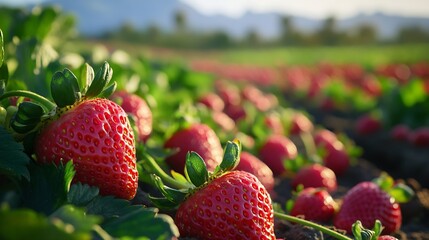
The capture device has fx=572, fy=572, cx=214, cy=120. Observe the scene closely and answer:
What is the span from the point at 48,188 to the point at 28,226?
1.71 ft

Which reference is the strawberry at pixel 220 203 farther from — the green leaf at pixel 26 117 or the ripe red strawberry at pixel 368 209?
the ripe red strawberry at pixel 368 209

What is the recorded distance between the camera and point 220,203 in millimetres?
1609

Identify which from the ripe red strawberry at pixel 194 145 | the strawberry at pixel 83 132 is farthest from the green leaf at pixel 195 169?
the ripe red strawberry at pixel 194 145

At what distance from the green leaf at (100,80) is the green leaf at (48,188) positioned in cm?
26

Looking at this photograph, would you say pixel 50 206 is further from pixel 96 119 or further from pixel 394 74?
pixel 394 74

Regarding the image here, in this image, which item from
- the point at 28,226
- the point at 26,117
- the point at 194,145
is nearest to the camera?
the point at 28,226

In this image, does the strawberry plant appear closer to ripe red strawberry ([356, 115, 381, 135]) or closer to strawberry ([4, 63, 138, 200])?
strawberry ([4, 63, 138, 200])

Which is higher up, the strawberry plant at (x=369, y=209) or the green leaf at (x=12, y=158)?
the green leaf at (x=12, y=158)

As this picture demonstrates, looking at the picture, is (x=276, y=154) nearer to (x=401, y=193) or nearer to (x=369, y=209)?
(x=401, y=193)

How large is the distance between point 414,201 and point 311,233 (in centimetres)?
142

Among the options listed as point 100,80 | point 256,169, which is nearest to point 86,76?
point 100,80

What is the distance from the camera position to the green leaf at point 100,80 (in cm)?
158

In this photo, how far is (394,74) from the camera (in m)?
11.7

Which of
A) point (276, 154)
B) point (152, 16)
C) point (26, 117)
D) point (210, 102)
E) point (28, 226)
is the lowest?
point (152, 16)
